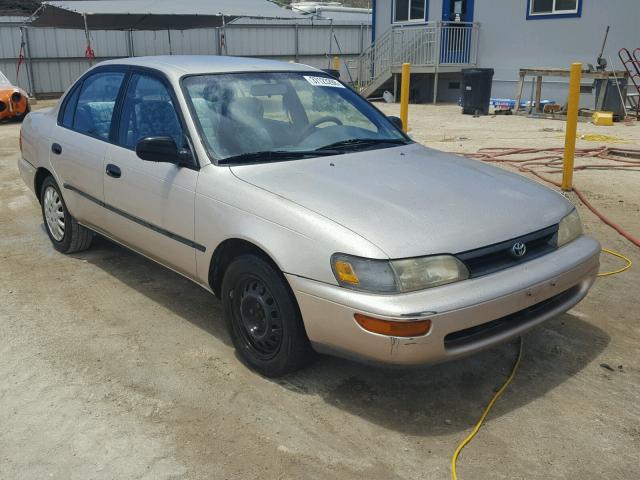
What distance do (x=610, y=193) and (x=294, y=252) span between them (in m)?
5.59

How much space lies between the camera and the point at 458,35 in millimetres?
19625

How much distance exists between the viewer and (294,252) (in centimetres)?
323

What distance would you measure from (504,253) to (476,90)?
47.7ft

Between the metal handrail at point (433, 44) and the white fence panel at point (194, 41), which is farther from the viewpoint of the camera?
the white fence panel at point (194, 41)

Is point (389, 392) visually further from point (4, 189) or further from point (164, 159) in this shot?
point (4, 189)

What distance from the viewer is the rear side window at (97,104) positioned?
486 centimetres

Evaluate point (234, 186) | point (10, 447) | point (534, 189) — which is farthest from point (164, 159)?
point (534, 189)

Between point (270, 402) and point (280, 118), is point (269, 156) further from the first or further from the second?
point (270, 402)

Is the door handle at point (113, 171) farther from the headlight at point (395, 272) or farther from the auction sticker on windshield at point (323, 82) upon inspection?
the headlight at point (395, 272)

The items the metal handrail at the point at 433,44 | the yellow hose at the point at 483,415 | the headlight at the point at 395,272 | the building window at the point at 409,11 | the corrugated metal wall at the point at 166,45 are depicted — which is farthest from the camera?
the corrugated metal wall at the point at 166,45

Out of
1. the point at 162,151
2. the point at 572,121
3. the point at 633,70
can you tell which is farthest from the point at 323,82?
the point at 633,70

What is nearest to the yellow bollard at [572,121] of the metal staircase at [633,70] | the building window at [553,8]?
the metal staircase at [633,70]

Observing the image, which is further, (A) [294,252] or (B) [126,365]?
(B) [126,365]

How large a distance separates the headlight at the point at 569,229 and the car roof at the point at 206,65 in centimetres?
216
